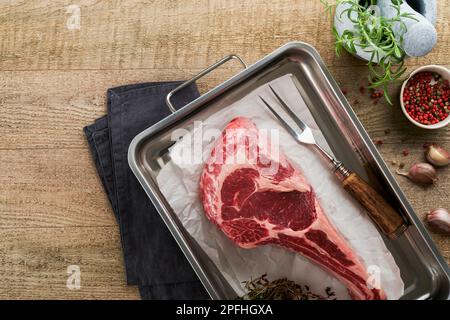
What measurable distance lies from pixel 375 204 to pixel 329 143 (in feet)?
0.62

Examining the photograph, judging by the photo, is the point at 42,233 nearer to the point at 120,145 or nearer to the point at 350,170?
the point at 120,145

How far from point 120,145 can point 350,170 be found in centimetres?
59

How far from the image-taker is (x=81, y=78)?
1195 mm

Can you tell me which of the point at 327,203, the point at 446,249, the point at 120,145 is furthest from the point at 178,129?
the point at 446,249

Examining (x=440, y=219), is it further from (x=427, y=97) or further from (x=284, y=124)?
(x=284, y=124)

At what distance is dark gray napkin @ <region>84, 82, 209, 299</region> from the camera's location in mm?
1142

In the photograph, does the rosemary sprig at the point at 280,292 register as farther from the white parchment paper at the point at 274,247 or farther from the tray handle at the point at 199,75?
the tray handle at the point at 199,75

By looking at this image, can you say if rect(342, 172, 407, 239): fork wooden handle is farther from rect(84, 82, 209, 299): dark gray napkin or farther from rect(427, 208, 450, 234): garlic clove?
rect(84, 82, 209, 299): dark gray napkin

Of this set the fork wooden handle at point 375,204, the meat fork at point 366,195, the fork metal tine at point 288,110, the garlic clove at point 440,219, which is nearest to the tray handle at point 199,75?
the fork metal tine at point 288,110

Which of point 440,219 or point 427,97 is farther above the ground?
point 427,97

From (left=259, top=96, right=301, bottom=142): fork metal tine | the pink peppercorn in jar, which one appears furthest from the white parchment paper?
the pink peppercorn in jar

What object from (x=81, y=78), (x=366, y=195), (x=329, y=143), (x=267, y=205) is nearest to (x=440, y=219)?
(x=366, y=195)

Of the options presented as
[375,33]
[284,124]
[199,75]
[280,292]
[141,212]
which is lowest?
[280,292]

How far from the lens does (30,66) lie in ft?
3.95
